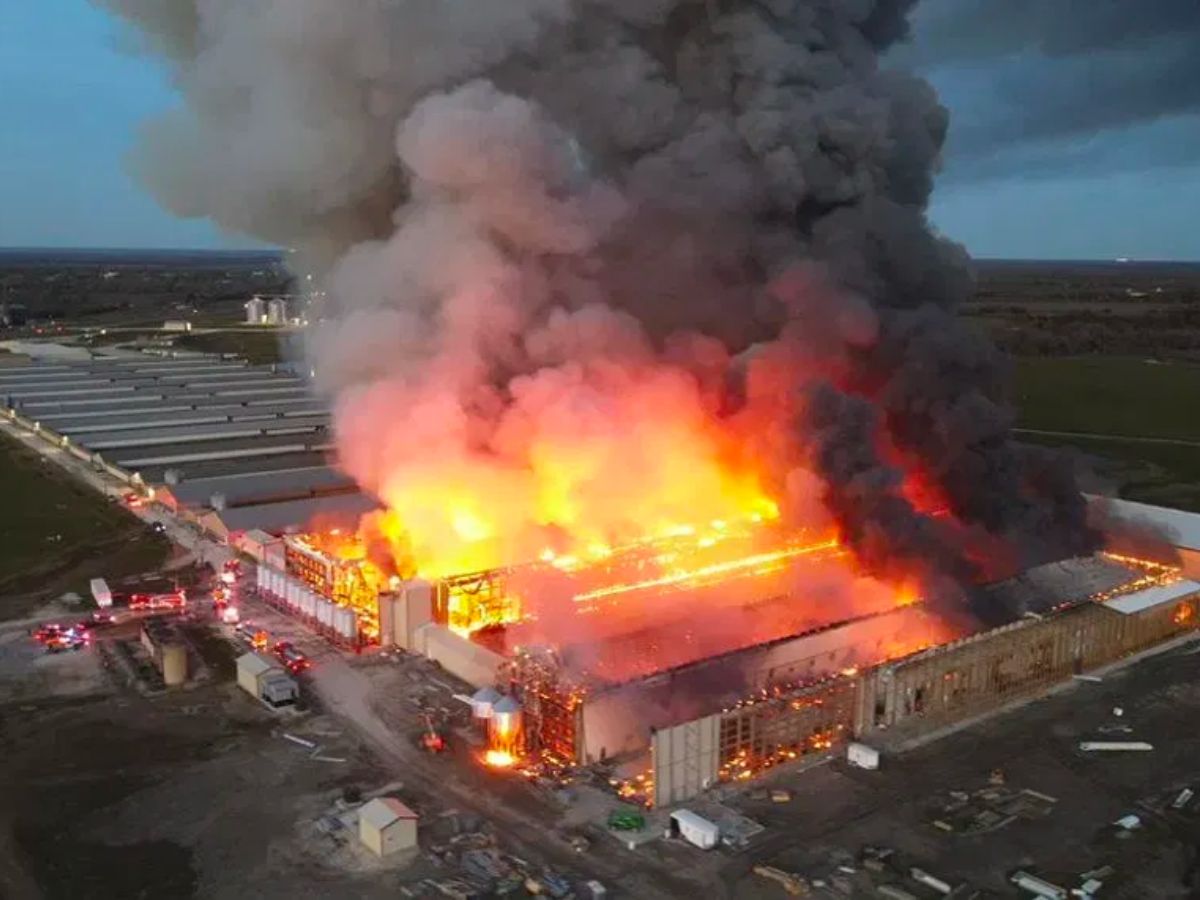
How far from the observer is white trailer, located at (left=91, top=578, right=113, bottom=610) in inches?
1390

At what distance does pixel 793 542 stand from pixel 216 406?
50075 millimetres

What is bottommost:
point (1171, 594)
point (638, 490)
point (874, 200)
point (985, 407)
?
point (1171, 594)

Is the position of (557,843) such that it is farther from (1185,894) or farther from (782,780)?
(1185,894)

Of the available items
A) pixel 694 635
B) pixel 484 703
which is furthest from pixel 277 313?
pixel 484 703

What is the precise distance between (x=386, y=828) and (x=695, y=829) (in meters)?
5.55

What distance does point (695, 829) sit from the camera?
2152 cm

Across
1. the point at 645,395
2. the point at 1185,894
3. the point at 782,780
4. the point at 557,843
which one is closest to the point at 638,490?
the point at 645,395

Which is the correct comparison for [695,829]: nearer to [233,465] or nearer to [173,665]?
[173,665]

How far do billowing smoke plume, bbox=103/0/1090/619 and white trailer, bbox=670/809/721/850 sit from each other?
12938mm

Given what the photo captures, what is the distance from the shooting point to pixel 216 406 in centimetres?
7488

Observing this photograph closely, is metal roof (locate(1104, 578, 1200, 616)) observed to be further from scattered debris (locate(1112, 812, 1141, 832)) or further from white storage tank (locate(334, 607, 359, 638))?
white storage tank (locate(334, 607, 359, 638))

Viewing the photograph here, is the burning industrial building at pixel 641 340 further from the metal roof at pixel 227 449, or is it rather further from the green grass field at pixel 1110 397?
the green grass field at pixel 1110 397

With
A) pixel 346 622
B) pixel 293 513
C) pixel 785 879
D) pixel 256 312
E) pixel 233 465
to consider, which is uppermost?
pixel 256 312

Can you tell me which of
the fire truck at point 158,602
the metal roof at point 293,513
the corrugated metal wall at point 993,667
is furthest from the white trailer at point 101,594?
the corrugated metal wall at point 993,667
